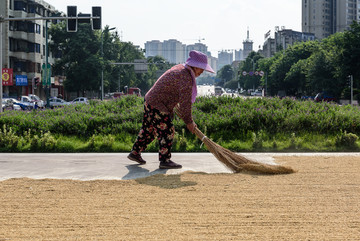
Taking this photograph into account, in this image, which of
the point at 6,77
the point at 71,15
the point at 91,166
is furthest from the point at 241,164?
the point at 6,77

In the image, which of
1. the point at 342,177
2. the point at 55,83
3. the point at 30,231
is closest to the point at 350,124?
the point at 342,177

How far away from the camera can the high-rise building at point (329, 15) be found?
140375mm

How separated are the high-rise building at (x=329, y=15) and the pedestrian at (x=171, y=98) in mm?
143164

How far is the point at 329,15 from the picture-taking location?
143750mm

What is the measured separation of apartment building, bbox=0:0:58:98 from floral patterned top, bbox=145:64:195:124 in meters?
48.2

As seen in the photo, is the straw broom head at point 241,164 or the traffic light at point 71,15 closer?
the straw broom head at point 241,164

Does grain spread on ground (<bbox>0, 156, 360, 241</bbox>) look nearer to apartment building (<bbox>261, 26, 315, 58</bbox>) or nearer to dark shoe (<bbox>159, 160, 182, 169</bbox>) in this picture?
dark shoe (<bbox>159, 160, 182, 169</bbox>)

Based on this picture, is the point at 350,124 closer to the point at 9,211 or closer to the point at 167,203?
the point at 167,203

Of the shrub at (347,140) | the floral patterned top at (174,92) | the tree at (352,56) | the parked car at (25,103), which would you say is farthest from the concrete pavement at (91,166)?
the tree at (352,56)

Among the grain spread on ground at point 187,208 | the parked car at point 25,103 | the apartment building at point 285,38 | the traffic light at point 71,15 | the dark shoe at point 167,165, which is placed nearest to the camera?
the grain spread on ground at point 187,208

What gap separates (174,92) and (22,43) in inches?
2186

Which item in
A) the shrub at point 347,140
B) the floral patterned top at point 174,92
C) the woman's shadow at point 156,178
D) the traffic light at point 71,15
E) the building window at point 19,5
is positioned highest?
the building window at point 19,5

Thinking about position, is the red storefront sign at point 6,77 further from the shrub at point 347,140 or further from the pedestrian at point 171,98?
the pedestrian at point 171,98

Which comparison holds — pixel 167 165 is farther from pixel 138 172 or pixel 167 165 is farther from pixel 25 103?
pixel 25 103
